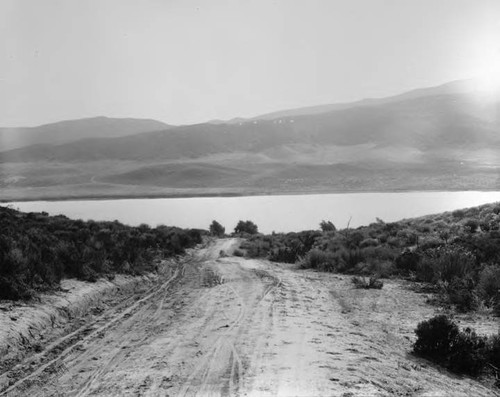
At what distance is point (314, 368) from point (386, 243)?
51.9 ft

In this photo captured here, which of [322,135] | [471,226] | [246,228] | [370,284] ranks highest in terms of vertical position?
[322,135]

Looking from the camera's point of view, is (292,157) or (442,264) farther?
(292,157)

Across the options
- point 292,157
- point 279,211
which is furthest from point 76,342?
point 292,157

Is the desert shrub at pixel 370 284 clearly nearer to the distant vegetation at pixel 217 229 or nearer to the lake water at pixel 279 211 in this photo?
the distant vegetation at pixel 217 229

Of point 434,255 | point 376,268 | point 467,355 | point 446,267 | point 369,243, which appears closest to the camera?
point 467,355

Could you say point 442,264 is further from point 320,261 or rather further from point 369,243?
point 369,243

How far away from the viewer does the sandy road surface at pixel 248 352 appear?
6.24m

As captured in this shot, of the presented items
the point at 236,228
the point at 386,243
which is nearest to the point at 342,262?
the point at 386,243

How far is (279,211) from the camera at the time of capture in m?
67.4

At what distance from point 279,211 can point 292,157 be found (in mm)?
78499

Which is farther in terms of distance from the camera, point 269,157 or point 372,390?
point 269,157

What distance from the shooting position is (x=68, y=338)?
8742mm

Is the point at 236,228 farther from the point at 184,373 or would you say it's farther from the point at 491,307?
the point at 184,373

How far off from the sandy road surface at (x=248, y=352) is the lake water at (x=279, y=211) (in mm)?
42258
